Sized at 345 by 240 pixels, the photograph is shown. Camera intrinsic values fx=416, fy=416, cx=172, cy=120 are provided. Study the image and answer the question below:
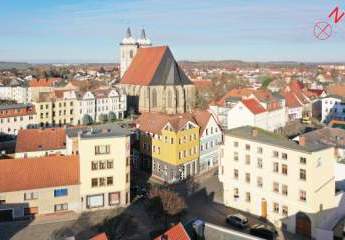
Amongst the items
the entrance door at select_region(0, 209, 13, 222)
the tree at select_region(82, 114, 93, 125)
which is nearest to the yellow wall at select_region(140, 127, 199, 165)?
the entrance door at select_region(0, 209, 13, 222)

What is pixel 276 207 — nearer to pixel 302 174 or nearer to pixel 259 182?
pixel 259 182

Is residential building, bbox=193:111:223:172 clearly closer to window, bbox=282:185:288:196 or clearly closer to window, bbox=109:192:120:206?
window, bbox=109:192:120:206

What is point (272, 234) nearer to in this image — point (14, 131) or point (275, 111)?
point (275, 111)

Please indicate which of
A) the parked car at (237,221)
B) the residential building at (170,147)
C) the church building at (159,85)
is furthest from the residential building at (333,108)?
the parked car at (237,221)

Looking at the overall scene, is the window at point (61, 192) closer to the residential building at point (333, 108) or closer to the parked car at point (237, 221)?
the parked car at point (237, 221)

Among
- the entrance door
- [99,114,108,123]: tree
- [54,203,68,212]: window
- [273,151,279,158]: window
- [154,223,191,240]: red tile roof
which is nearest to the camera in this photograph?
[154,223,191,240]: red tile roof

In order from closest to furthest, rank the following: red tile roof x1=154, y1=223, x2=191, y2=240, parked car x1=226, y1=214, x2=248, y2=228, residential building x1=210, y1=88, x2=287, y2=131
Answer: red tile roof x1=154, y1=223, x2=191, y2=240 → parked car x1=226, y1=214, x2=248, y2=228 → residential building x1=210, y1=88, x2=287, y2=131
